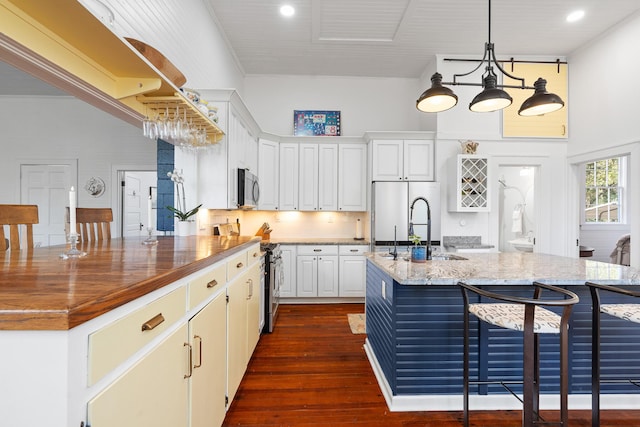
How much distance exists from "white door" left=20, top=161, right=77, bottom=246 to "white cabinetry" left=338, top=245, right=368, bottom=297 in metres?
4.27

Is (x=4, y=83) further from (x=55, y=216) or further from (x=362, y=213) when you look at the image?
(x=362, y=213)

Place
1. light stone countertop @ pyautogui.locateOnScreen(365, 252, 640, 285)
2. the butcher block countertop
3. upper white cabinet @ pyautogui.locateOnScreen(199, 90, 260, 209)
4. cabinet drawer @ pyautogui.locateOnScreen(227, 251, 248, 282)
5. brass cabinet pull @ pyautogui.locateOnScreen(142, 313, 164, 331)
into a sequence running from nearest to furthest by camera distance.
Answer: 1. the butcher block countertop
2. brass cabinet pull @ pyautogui.locateOnScreen(142, 313, 164, 331)
3. light stone countertop @ pyautogui.locateOnScreen(365, 252, 640, 285)
4. cabinet drawer @ pyautogui.locateOnScreen(227, 251, 248, 282)
5. upper white cabinet @ pyautogui.locateOnScreen(199, 90, 260, 209)

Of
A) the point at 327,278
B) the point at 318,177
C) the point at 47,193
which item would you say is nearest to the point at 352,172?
the point at 318,177

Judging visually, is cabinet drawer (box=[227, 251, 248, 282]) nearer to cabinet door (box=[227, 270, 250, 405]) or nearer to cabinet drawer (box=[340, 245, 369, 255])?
cabinet door (box=[227, 270, 250, 405])

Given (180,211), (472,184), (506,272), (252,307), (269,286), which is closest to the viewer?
(506,272)

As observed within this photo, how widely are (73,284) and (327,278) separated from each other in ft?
12.3

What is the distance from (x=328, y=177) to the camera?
4734 mm

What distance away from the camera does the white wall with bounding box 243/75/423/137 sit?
501cm

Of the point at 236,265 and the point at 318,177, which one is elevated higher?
the point at 318,177

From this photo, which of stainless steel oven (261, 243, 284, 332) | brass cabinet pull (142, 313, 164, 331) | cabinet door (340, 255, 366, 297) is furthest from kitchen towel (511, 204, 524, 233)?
brass cabinet pull (142, 313, 164, 331)

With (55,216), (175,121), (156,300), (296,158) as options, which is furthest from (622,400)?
(55,216)

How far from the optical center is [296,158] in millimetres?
4703

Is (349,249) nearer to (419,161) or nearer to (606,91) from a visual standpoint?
(419,161)

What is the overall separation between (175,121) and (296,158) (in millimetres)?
2584
